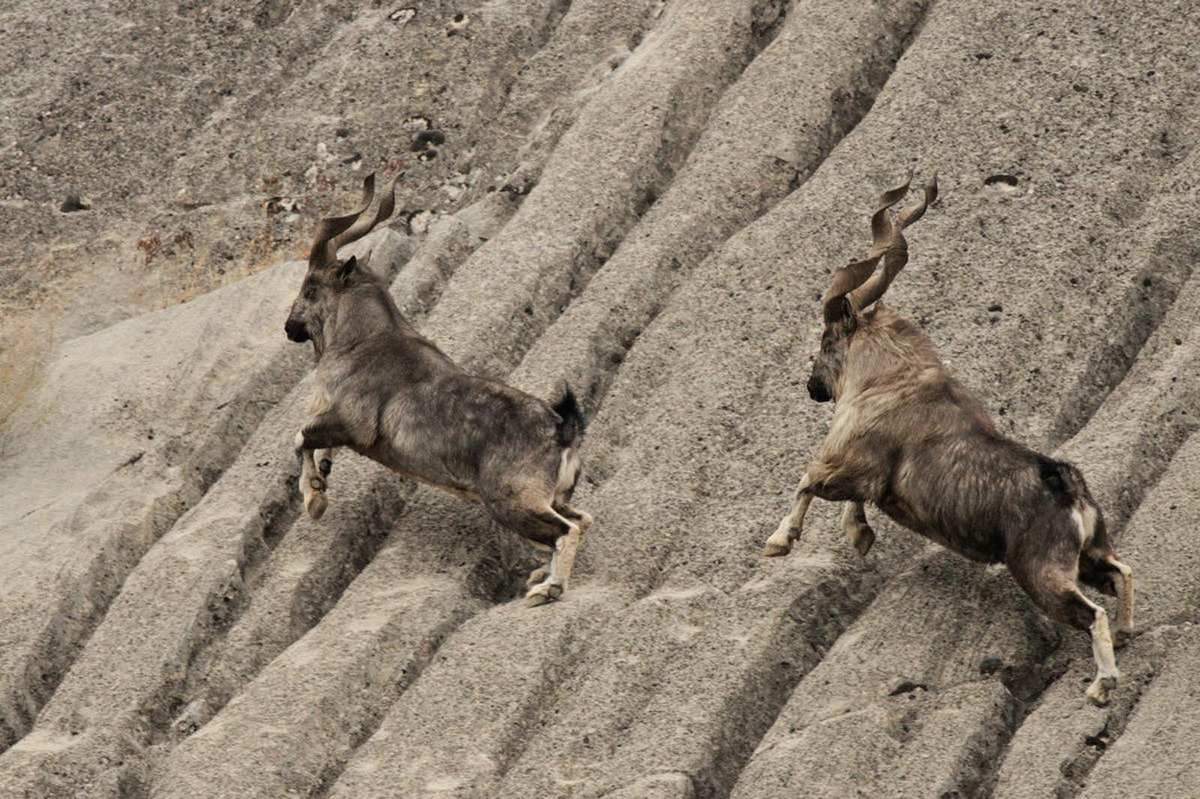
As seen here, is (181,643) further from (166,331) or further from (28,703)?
→ (166,331)

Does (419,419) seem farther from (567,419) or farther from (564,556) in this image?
(564,556)

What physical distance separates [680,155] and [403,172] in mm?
3443

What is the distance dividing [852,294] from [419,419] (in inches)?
135

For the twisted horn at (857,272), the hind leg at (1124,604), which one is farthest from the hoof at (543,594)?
the hind leg at (1124,604)

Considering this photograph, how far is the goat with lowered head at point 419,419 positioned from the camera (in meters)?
13.8

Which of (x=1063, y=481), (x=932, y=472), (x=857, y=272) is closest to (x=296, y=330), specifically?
(x=857, y=272)

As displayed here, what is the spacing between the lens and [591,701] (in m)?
12.6

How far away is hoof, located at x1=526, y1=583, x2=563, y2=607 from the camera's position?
13.6 m

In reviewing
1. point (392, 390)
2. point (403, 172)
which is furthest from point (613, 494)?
point (403, 172)

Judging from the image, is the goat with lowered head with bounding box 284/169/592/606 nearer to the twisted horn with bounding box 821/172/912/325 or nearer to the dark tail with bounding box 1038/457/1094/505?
the twisted horn with bounding box 821/172/912/325

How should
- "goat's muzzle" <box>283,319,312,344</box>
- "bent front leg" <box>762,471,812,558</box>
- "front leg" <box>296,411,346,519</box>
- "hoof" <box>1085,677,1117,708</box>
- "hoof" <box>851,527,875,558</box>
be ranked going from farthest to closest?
1. "goat's muzzle" <box>283,319,312,344</box>
2. "front leg" <box>296,411,346,519</box>
3. "bent front leg" <box>762,471,812,558</box>
4. "hoof" <box>851,527,875,558</box>
5. "hoof" <box>1085,677,1117,708</box>

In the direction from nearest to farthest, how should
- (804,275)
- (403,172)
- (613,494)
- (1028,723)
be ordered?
(1028,723), (613,494), (804,275), (403,172)

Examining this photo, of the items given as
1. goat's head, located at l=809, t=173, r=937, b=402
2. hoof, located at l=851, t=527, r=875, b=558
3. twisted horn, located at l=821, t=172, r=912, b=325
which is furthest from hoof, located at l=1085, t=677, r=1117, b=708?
twisted horn, located at l=821, t=172, r=912, b=325

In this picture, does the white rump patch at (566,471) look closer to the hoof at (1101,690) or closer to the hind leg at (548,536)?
the hind leg at (548,536)
